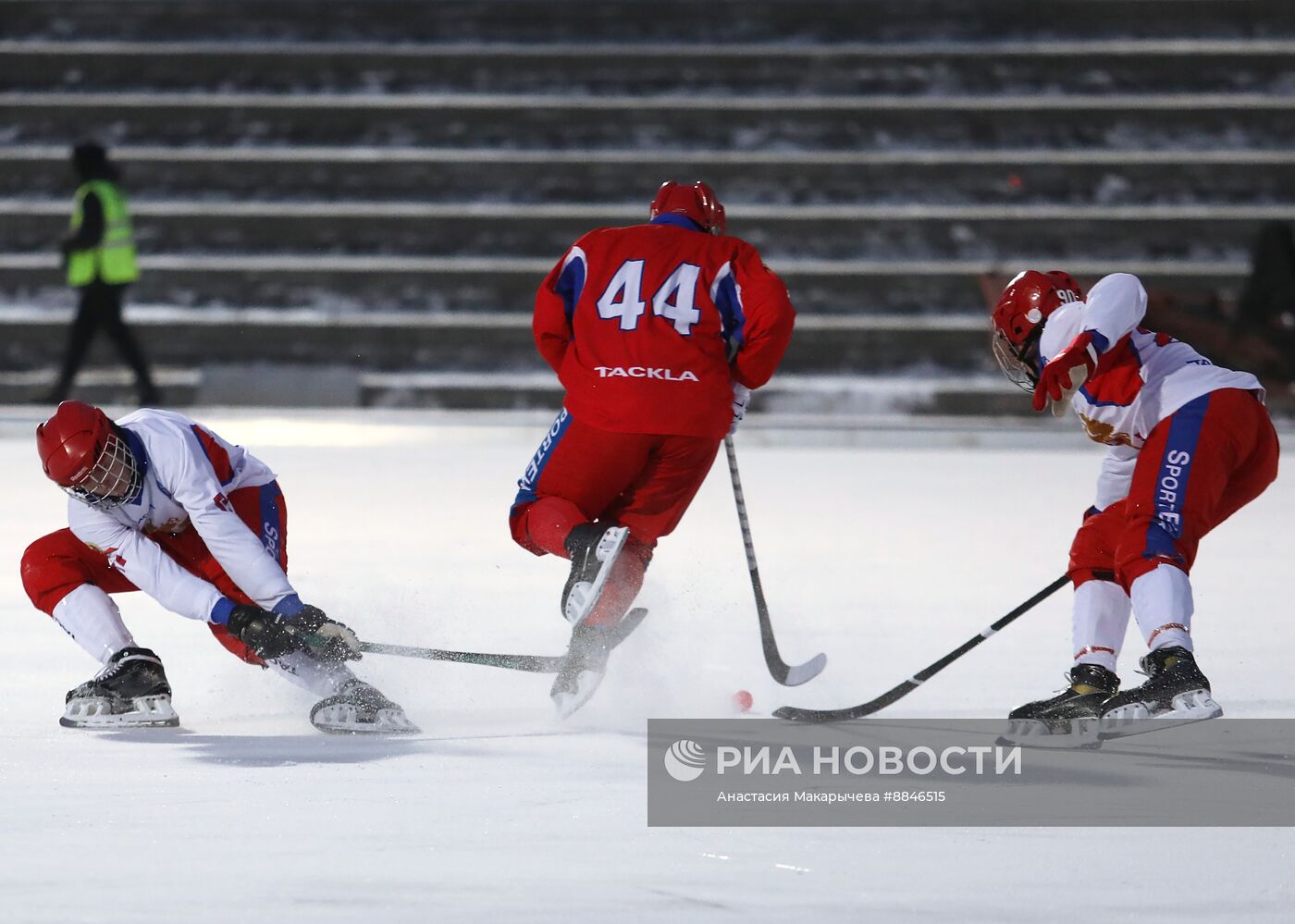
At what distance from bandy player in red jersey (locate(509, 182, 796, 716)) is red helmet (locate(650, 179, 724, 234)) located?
0.05 meters

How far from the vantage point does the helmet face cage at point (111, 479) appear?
295 cm

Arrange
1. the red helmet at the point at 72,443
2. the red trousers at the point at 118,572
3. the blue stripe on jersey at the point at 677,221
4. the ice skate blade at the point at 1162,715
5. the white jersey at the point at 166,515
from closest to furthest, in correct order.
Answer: the ice skate blade at the point at 1162,715
the red helmet at the point at 72,443
the white jersey at the point at 166,515
the red trousers at the point at 118,572
the blue stripe on jersey at the point at 677,221

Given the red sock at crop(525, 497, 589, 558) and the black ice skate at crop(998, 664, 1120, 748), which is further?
the red sock at crop(525, 497, 589, 558)

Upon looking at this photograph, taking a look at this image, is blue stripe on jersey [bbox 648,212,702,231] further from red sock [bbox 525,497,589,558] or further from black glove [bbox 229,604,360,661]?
black glove [bbox 229,604,360,661]

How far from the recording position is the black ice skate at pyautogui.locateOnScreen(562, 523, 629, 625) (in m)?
3.11

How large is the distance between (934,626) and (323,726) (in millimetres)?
1584

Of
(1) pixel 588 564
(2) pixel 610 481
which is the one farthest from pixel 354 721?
(2) pixel 610 481

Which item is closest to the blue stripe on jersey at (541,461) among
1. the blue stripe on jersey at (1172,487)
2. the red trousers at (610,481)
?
the red trousers at (610,481)

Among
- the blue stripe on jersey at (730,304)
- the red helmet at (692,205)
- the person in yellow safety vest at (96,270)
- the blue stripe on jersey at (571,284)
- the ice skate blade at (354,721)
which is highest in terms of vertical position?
the person in yellow safety vest at (96,270)

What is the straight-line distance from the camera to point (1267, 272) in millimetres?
9891

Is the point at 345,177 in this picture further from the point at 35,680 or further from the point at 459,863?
the point at 459,863

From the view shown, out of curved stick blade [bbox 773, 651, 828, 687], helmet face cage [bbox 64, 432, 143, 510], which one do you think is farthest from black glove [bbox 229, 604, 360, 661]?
curved stick blade [bbox 773, 651, 828, 687]

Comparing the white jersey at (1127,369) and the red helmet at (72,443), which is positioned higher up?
the white jersey at (1127,369)

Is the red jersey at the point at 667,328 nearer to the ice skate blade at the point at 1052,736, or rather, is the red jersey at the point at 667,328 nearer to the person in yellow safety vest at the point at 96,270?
the ice skate blade at the point at 1052,736
